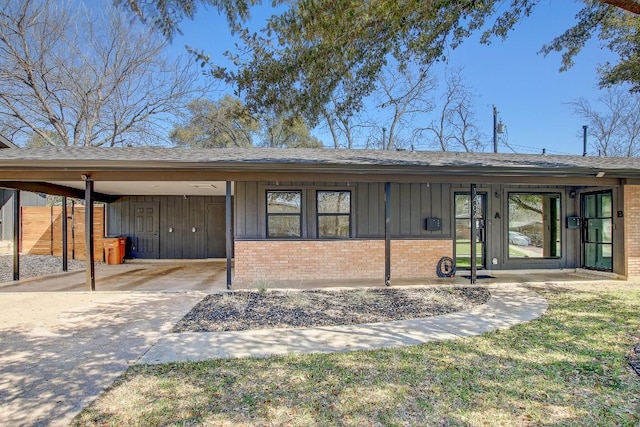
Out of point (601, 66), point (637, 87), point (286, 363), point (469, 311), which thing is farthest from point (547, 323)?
point (601, 66)

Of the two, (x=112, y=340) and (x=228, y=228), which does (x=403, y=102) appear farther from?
(x=112, y=340)

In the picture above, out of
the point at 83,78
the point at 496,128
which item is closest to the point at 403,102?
the point at 496,128

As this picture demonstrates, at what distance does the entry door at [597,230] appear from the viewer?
812cm

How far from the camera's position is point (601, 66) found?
9.06 m

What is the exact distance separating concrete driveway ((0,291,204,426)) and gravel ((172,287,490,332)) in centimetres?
51

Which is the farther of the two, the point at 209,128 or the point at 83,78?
the point at 209,128

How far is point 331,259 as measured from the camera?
8.03 metres

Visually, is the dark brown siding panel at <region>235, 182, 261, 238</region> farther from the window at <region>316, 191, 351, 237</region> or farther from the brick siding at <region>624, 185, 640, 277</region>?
the brick siding at <region>624, 185, 640, 277</region>

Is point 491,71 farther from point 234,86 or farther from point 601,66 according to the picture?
point 234,86

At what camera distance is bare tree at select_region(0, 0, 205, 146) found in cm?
1534

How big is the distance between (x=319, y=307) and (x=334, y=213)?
119 inches

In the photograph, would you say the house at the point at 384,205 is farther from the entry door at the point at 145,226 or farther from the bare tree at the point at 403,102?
the bare tree at the point at 403,102

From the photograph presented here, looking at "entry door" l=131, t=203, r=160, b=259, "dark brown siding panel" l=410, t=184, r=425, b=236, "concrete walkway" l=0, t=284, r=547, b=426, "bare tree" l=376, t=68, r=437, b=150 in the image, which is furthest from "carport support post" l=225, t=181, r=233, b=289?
"bare tree" l=376, t=68, r=437, b=150

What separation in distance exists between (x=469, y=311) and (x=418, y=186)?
3.78 meters
